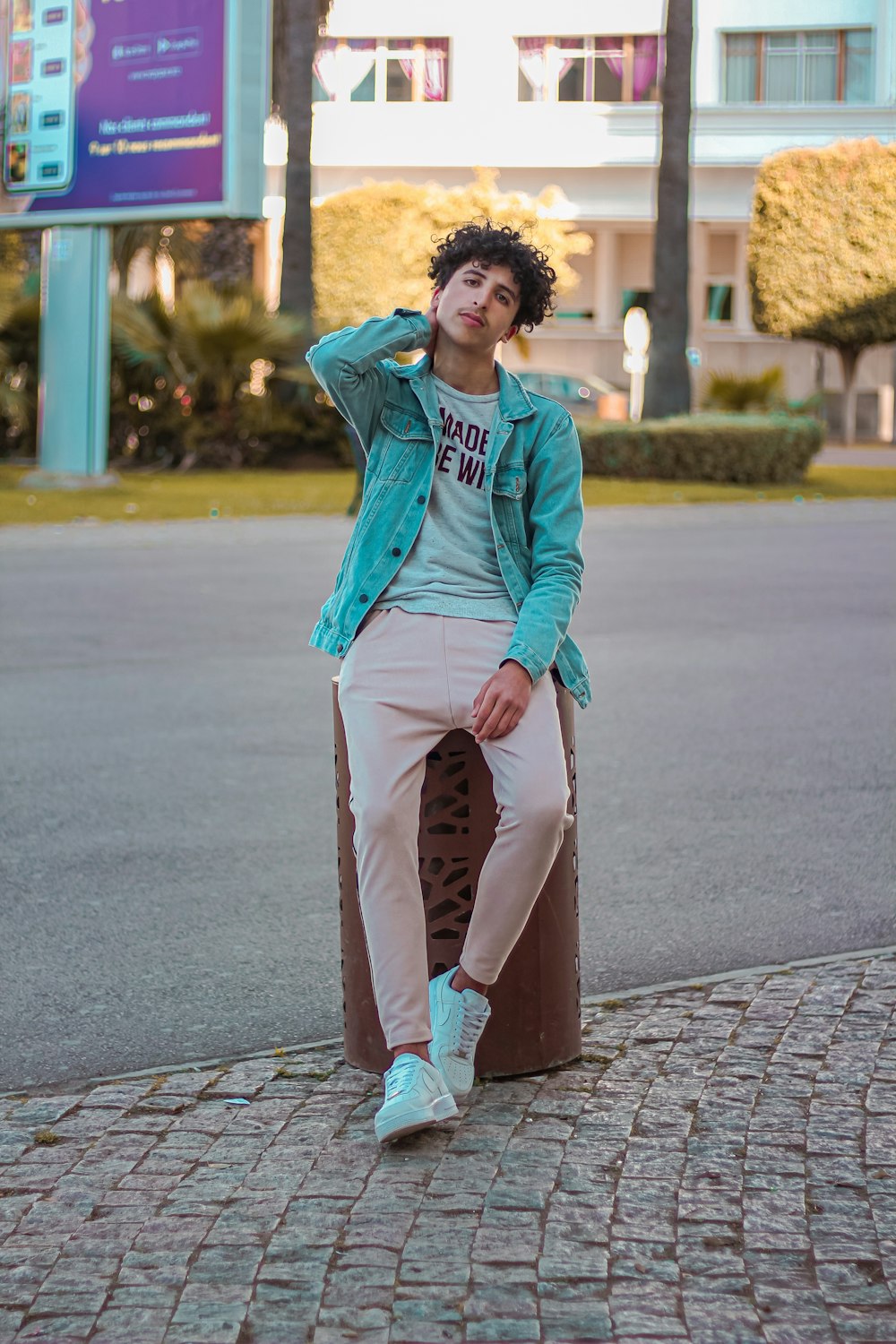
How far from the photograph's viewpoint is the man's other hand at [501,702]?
12.5 ft

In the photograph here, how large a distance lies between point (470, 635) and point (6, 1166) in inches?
53.7

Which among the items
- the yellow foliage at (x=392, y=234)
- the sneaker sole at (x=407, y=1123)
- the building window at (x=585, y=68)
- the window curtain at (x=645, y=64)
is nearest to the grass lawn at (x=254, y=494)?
the sneaker sole at (x=407, y=1123)

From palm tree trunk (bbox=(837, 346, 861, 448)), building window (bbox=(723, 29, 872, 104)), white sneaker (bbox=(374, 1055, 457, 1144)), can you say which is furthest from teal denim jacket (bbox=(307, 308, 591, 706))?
building window (bbox=(723, 29, 872, 104))

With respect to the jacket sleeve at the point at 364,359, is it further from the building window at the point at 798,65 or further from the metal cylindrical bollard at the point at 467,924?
the building window at the point at 798,65

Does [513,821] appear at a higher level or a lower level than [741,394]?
lower

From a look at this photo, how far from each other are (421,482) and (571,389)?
39.3m

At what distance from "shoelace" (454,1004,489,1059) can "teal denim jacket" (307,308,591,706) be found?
69 cm

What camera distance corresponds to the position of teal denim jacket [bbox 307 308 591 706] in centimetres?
399

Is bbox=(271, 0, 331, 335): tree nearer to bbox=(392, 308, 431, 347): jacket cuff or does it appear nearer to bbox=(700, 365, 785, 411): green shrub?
bbox=(700, 365, 785, 411): green shrub

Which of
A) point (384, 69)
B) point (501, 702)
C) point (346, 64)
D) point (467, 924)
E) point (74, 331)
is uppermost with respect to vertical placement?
point (346, 64)

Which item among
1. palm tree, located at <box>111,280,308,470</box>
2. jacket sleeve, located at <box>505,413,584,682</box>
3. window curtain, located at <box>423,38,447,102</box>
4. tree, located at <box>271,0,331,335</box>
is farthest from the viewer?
window curtain, located at <box>423,38,447,102</box>

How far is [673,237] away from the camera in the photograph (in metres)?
27.9

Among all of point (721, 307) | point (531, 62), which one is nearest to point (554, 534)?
point (531, 62)

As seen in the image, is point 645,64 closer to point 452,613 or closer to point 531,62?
point 531,62
